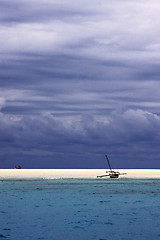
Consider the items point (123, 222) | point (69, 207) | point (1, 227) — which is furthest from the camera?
point (69, 207)

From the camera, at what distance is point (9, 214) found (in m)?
42.4

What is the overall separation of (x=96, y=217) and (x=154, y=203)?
1466 cm

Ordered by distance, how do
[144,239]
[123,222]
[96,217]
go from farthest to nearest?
[96,217], [123,222], [144,239]

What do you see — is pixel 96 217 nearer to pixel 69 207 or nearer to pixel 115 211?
pixel 115 211

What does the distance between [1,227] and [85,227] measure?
589 cm

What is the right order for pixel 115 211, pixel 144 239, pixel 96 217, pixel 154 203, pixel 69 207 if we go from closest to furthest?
pixel 144 239, pixel 96 217, pixel 115 211, pixel 69 207, pixel 154 203

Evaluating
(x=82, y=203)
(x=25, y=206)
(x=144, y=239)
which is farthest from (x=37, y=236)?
(x=82, y=203)

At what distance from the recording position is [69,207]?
164ft

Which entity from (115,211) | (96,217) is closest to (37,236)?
(96,217)

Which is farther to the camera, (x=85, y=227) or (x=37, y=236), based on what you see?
(x=85, y=227)

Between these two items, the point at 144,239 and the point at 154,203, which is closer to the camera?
the point at 144,239

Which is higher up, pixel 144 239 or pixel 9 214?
pixel 9 214

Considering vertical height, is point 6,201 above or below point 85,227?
above

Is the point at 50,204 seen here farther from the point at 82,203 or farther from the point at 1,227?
the point at 1,227
